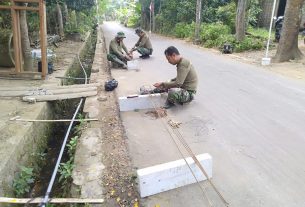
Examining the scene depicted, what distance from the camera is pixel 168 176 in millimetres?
3482

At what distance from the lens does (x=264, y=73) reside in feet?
32.8

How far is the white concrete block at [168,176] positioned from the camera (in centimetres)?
336

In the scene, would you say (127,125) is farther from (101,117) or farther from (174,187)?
(174,187)

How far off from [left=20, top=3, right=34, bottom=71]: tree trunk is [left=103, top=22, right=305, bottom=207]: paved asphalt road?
2.76 meters

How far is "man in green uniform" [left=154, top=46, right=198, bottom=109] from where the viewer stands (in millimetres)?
5938

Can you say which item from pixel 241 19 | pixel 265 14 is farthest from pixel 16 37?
pixel 265 14

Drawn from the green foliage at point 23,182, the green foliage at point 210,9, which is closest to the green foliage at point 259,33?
the green foliage at point 210,9

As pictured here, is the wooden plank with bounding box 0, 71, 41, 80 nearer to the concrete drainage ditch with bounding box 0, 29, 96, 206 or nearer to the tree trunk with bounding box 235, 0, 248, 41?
the concrete drainage ditch with bounding box 0, 29, 96, 206

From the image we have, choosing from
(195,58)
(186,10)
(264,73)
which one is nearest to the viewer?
(264,73)

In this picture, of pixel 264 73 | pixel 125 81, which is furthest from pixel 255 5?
pixel 125 81

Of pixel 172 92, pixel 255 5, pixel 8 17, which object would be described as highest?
pixel 255 5

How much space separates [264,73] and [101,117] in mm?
6382

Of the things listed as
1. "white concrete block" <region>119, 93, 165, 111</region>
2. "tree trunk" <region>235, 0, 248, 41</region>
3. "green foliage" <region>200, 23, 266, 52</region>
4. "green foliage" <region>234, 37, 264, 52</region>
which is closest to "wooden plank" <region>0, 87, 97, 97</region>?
"white concrete block" <region>119, 93, 165, 111</region>

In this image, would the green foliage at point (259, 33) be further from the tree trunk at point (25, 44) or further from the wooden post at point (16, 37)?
the wooden post at point (16, 37)
